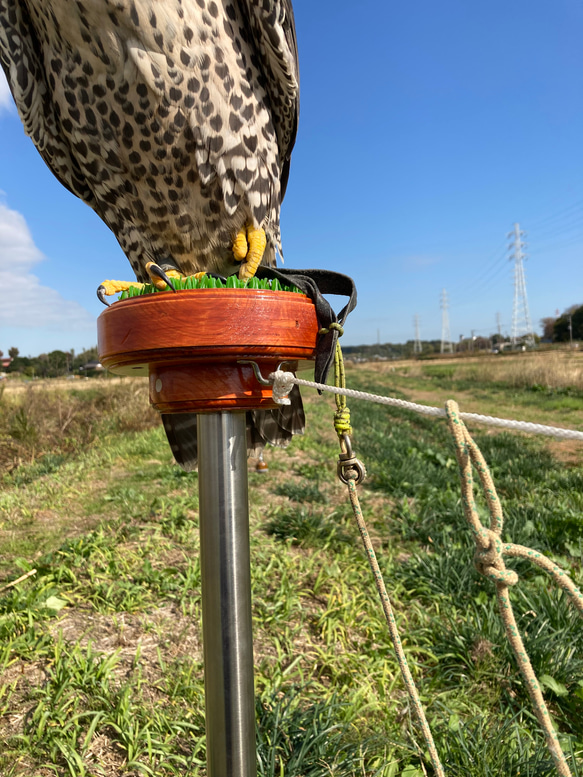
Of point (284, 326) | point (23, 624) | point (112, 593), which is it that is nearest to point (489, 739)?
point (284, 326)

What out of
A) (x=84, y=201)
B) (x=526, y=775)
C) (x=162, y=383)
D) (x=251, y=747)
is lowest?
(x=526, y=775)

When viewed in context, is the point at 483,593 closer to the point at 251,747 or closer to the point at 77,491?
the point at 251,747

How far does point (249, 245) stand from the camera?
5.00 ft

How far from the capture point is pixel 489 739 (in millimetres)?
1402

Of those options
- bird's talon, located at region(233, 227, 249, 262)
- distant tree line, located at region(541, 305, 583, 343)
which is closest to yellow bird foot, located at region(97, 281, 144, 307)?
bird's talon, located at region(233, 227, 249, 262)

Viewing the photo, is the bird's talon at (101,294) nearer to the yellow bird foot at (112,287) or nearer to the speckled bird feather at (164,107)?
the yellow bird foot at (112,287)

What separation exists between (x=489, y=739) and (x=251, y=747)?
0.98 metres

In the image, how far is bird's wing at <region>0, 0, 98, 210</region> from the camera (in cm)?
145

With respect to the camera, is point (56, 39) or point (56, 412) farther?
point (56, 412)

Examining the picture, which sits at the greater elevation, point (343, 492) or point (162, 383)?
point (162, 383)

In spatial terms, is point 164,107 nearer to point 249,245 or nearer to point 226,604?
point 249,245

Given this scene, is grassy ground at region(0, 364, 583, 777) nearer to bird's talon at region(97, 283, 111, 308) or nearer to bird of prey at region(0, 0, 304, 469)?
bird of prey at region(0, 0, 304, 469)

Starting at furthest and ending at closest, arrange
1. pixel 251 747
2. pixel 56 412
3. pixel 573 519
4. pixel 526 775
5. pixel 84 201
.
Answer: pixel 56 412
pixel 573 519
pixel 84 201
pixel 526 775
pixel 251 747

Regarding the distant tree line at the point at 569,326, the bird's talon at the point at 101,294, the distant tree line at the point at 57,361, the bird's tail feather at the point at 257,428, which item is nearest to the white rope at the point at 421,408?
the bird's tail feather at the point at 257,428
